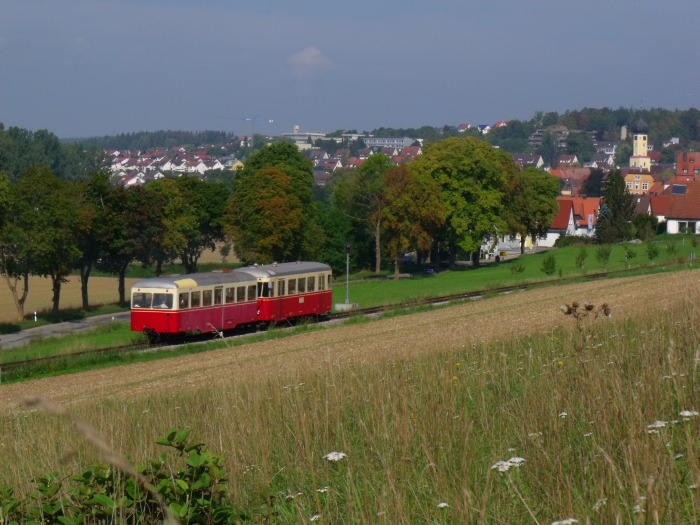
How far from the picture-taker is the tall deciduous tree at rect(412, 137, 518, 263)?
246 ft

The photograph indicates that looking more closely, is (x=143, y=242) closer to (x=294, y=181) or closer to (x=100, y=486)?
(x=294, y=181)

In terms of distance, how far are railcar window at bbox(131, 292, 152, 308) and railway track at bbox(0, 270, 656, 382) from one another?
136cm

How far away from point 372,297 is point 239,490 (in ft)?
164

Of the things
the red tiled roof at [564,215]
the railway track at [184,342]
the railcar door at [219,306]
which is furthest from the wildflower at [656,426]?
the red tiled roof at [564,215]

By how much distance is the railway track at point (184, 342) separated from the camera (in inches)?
1172

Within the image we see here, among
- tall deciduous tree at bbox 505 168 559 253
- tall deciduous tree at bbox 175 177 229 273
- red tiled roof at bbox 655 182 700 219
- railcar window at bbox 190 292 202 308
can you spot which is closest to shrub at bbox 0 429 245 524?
railcar window at bbox 190 292 202 308

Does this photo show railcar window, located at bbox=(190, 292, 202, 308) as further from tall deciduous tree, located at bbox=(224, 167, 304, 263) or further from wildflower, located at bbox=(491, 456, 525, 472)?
Result: wildflower, located at bbox=(491, 456, 525, 472)

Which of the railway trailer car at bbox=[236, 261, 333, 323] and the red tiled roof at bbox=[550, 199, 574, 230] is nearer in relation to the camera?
the railway trailer car at bbox=[236, 261, 333, 323]

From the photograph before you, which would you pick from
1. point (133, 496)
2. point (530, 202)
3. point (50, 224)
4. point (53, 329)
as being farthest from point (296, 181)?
point (133, 496)

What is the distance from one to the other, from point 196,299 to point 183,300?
741 millimetres

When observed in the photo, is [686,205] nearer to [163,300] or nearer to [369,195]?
[369,195]

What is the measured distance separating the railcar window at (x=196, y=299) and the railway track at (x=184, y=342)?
126cm

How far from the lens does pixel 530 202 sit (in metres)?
89.9

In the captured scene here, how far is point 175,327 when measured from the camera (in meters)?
34.6
